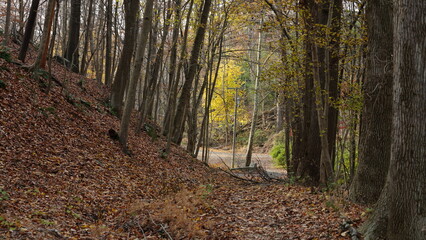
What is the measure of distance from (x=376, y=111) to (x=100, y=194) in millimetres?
6251

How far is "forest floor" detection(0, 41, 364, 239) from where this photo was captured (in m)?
6.60

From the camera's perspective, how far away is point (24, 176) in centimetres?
768

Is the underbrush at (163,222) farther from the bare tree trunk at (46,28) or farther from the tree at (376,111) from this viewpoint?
the bare tree trunk at (46,28)

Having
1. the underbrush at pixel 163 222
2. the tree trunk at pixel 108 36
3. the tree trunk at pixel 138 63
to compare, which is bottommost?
the underbrush at pixel 163 222

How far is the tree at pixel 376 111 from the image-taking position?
7.67m

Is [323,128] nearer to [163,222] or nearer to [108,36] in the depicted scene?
[163,222]

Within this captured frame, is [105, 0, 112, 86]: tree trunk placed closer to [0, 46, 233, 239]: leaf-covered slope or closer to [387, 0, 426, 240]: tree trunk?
[0, 46, 233, 239]: leaf-covered slope

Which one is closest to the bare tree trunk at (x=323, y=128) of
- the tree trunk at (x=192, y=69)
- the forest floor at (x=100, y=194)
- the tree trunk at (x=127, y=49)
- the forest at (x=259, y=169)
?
the forest at (x=259, y=169)

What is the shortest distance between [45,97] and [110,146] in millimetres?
2627

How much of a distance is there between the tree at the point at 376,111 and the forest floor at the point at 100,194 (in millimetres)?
623

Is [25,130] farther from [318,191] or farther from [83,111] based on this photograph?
[318,191]


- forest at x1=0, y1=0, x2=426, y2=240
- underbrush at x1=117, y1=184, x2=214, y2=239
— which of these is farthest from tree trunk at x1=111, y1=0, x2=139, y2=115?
underbrush at x1=117, y1=184, x2=214, y2=239

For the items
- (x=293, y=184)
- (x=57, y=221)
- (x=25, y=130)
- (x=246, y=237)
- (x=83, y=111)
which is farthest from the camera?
(x=83, y=111)

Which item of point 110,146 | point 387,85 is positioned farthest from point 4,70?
point 387,85
